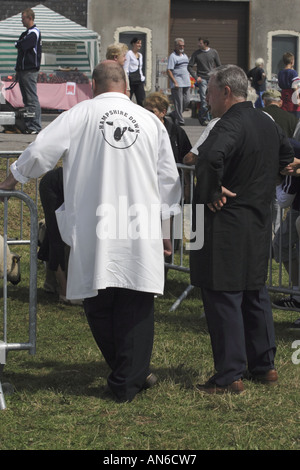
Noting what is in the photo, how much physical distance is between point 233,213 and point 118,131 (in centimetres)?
81

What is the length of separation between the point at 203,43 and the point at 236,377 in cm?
1528

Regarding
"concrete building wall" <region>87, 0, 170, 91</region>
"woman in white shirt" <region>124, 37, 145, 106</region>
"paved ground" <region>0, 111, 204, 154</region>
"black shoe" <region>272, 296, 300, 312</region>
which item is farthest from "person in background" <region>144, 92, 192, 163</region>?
"concrete building wall" <region>87, 0, 170, 91</region>

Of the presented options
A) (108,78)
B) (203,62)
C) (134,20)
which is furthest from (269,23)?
(108,78)

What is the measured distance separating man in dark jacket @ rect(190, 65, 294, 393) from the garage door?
27.6 metres

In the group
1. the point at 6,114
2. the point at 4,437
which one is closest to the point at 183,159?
the point at 4,437

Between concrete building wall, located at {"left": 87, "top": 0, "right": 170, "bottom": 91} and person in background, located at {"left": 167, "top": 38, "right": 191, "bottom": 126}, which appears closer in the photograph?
person in background, located at {"left": 167, "top": 38, "right": 191, "bottom": 126}

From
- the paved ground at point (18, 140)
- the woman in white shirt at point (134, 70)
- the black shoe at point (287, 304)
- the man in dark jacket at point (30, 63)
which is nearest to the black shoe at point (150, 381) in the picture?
the black shoe at point (287, 304)

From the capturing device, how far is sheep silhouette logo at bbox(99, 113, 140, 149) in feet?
16.6

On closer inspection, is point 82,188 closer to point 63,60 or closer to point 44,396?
point 44,396

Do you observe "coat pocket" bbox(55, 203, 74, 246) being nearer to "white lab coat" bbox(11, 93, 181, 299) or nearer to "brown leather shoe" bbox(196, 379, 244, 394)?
"white lab coat" bbox(11, 93, 181, 299)

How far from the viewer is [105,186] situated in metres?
5.07

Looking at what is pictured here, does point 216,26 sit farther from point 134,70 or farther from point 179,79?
point 134,70

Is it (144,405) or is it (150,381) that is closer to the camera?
(144,405)

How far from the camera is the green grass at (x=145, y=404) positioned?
4590 millimetres
